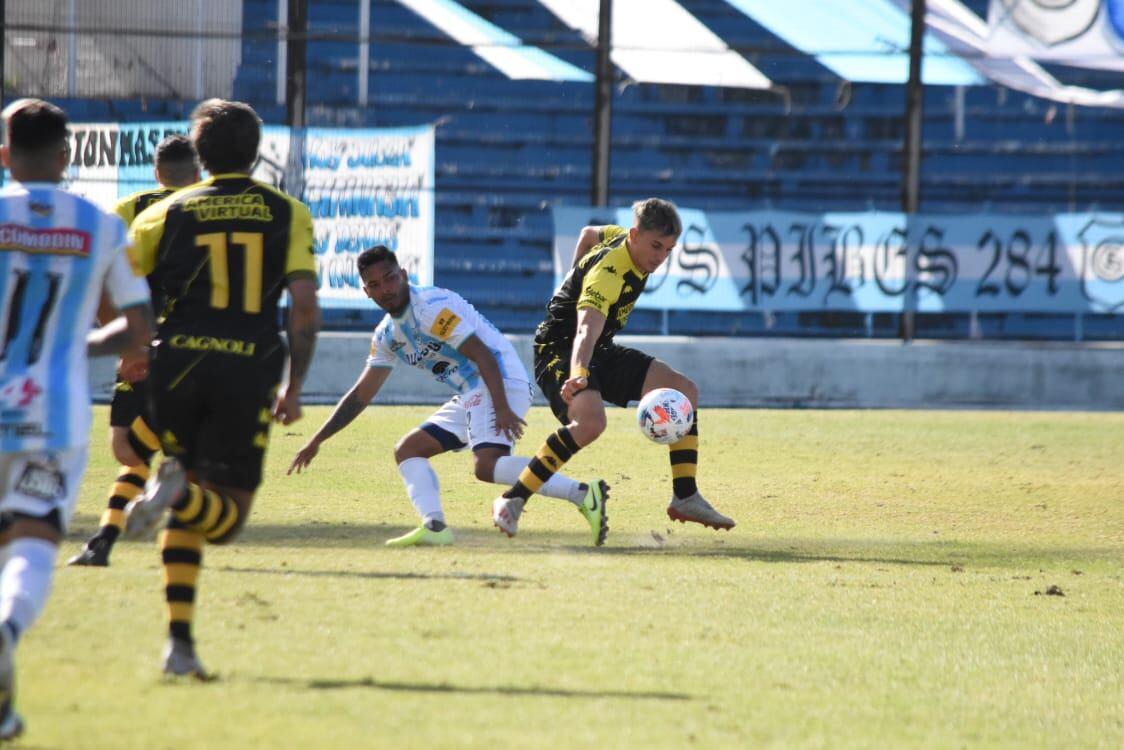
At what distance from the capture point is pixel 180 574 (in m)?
5.20

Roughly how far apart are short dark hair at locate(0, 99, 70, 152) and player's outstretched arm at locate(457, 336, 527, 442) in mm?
3362

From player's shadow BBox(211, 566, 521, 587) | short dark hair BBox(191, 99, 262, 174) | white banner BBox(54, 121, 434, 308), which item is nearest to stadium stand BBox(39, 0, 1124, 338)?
white banner BBox(54, 121, 434, 308)

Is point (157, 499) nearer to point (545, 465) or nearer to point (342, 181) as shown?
point (545, 465)

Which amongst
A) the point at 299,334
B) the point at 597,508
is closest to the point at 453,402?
the point at 597,508

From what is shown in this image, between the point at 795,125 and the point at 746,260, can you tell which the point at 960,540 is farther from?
the point at 795,125

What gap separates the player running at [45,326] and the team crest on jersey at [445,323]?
3.43 m

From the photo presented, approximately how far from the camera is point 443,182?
70.1ft

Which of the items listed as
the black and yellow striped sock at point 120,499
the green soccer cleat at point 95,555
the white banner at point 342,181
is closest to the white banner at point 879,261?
the white banner at point 342,181

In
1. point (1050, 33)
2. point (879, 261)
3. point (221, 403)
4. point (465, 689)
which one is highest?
point (1050, 33)

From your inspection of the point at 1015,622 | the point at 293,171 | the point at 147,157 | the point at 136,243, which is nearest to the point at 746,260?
the point at 293,171

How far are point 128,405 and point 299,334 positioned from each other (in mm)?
2538

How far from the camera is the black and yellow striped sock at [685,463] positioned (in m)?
8.89

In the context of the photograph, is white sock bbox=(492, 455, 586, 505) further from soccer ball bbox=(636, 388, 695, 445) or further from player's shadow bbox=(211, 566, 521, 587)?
player's shadow bbox=(211, 566, 521, 587)

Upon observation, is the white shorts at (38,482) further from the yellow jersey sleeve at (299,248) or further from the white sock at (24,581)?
the yellow jersey sleeve at (299,248)
